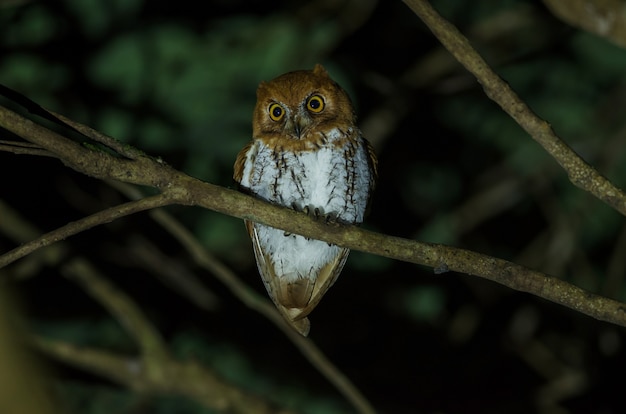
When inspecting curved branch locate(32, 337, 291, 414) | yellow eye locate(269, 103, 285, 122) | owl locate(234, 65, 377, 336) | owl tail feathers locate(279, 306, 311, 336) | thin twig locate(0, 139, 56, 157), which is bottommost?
Answer: thin twig locate(0, 139, 56, 157)

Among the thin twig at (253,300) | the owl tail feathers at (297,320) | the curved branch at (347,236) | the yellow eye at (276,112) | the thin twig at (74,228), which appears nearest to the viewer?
the thin twig at (74,228)

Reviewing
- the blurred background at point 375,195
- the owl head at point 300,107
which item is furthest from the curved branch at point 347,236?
the blurred background at point 375,195

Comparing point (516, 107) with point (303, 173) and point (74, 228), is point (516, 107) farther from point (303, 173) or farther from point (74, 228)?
point (74, 228)

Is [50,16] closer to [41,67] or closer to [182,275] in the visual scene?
[41,67]

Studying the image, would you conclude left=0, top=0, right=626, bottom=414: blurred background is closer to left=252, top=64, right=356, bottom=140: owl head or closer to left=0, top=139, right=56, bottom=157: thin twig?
left=252, top=64, right=356, bottom=140: owl head

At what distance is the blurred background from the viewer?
4520 mm

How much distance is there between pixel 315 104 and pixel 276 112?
0.16 metres

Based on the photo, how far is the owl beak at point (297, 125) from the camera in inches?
116

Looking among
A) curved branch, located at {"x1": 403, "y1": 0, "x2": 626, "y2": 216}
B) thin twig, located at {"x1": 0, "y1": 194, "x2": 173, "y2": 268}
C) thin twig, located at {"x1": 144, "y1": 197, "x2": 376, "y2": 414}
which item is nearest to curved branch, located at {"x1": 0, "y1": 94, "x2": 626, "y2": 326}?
thin twig, located at {"x1": 0, "y1": 194, "x2": 173, "y2": 268}

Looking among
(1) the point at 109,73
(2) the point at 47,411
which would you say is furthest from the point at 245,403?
(2) the point at 47,411

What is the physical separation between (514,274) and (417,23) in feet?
11.3

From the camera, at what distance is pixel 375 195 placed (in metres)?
5.23

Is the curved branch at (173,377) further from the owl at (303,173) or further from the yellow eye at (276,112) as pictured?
the yellow eye at (276,112)

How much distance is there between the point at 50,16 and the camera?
446 centimetres
